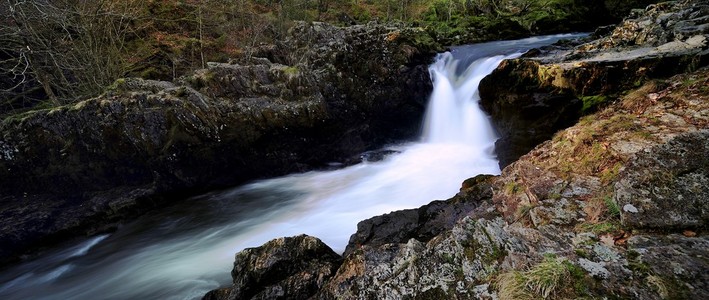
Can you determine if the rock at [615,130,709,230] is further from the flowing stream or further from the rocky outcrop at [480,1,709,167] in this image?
the flowing stream

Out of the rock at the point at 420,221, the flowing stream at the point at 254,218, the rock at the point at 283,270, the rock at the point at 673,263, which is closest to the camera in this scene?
the rock at the point at 673,263

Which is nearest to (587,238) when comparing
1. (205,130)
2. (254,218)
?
(254,218)

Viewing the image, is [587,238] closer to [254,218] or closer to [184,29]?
[254,218]

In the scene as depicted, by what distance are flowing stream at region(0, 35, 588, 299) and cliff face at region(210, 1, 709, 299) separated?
2347 millimetres

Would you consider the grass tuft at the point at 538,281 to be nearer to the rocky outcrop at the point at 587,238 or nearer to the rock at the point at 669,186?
the rocky outcrop at the point at 587,238

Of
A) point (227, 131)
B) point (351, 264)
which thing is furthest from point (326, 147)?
point (351, 264)

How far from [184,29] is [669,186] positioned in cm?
1873

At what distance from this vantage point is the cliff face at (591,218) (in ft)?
8.35

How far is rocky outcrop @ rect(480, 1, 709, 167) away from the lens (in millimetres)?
6223

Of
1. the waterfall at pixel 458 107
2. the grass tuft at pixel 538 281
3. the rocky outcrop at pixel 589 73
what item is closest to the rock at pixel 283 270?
the grass tuft at pixel 538 281

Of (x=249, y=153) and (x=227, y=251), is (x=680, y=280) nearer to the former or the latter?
(x=227, y=251)

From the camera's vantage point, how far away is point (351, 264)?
12.1 ft

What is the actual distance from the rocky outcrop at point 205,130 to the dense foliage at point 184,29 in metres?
2.20

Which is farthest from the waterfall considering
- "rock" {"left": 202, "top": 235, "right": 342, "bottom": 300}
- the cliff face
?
"rock" {"left": 202, "top": 235, "right": 342, "bottom": 300}
